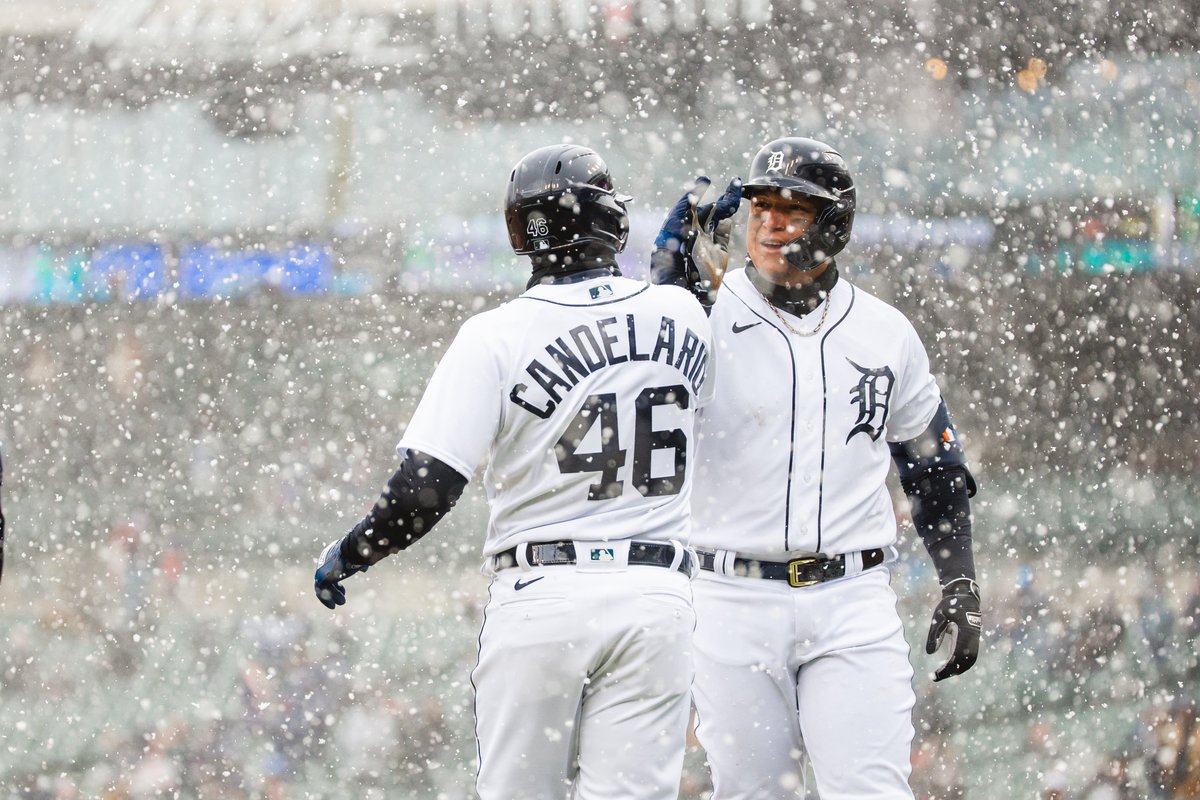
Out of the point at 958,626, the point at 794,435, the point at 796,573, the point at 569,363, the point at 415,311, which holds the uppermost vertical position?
the point at 415,311

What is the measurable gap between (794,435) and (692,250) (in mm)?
510

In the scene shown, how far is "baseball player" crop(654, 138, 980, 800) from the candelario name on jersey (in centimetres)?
33

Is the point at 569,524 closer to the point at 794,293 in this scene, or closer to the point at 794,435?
the point at 794,435

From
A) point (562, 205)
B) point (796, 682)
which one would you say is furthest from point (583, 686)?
point (562, 205)

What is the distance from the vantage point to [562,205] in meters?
2.74

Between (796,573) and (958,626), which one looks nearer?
(796,573)

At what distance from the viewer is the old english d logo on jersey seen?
3.07 metres

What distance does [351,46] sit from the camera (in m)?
10.3

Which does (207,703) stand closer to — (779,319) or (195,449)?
(195,449)

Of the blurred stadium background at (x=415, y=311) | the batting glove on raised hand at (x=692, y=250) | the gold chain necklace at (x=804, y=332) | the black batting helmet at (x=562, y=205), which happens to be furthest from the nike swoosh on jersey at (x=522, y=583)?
the blurred stadium background at (x=415, y=311)

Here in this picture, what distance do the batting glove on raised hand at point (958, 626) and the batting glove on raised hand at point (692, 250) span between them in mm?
919

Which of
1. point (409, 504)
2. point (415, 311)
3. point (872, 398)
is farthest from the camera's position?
point (415, 311)

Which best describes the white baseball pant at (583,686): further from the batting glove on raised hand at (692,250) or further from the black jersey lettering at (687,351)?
the batting glove on raised hand at (692,250)

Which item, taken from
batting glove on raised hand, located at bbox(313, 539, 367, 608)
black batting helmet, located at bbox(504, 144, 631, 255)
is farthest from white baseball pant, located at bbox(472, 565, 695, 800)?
black batting helmet, located at bbox(504, 144, 631, 255)
